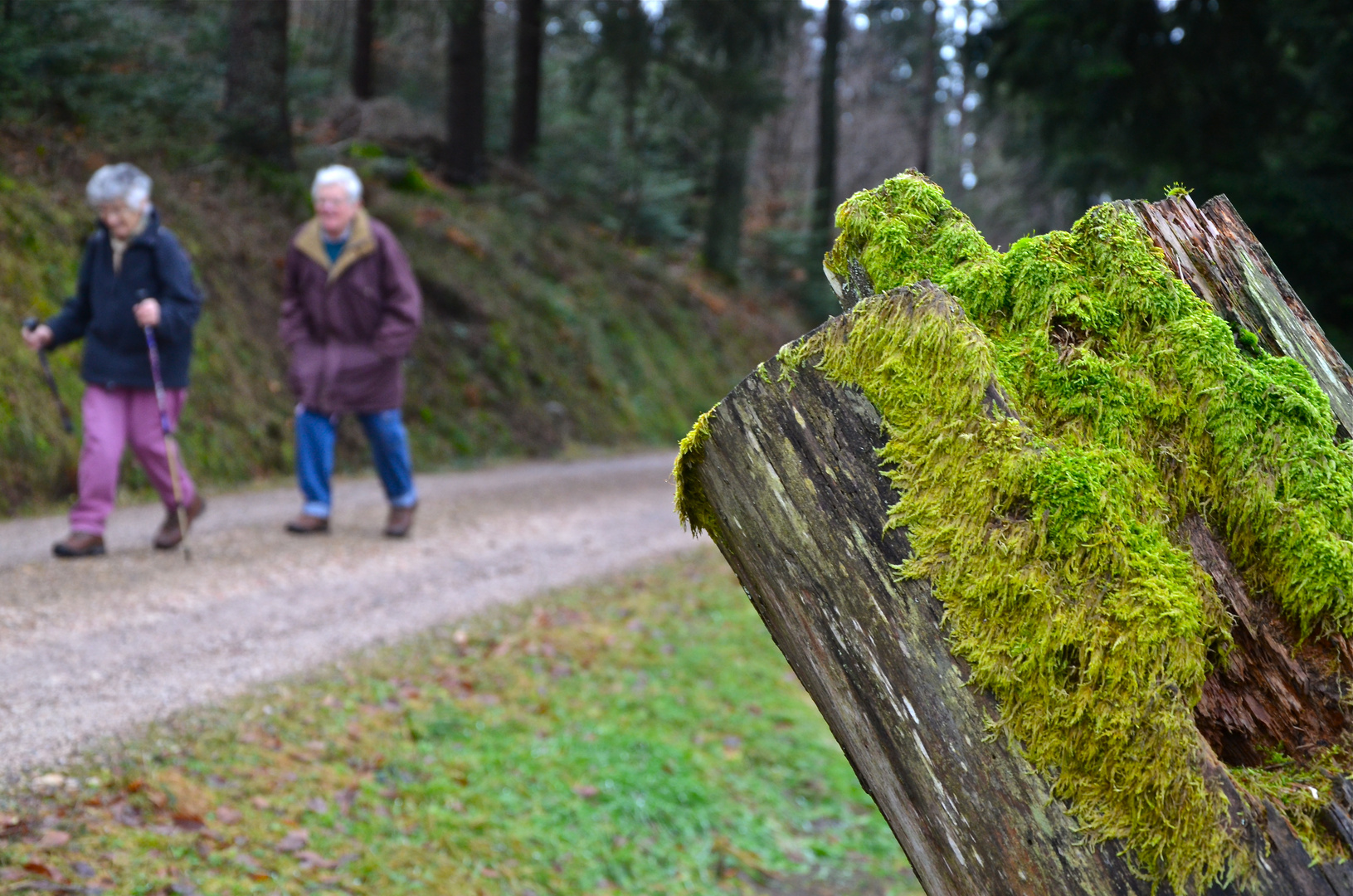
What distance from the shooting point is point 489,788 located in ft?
13.7

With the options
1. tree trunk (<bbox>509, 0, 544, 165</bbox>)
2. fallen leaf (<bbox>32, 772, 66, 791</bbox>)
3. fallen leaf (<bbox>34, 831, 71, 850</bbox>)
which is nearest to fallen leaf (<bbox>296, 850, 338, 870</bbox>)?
fallen leaf (<bbox>34, 831, 71, 850</bbox>)

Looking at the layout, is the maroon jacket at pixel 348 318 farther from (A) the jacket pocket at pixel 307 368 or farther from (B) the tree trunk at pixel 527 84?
(B) the tree trunk at pixel 527 84

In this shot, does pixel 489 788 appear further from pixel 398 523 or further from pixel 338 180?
pixel 338 180

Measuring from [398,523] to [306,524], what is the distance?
632mm

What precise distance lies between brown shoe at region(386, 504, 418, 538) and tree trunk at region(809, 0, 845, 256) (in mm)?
18548

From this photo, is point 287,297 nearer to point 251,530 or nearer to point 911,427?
point 251,530

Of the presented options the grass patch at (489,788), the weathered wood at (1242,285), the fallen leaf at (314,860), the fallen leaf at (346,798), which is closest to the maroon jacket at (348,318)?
the grass patch at (489,788)

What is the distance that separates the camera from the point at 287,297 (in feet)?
23.7

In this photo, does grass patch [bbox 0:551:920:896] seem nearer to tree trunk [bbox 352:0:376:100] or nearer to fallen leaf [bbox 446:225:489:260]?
fallen leaf [bbox 446:225:489:260]

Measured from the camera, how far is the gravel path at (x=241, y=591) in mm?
4203

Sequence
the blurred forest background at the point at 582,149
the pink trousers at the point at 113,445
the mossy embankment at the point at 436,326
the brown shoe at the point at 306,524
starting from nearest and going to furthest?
the pink trousers at the point at 113,445
the brown shoe at the point at 306,524
the mossy embankment at the point at 436,326
the blurred forest background at the point at 582,149

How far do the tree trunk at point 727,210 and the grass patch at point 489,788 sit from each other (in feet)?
55.2

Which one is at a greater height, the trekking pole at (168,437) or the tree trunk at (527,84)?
the tree trunk at (527,84)

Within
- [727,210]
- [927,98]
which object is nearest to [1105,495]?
[727,210]
